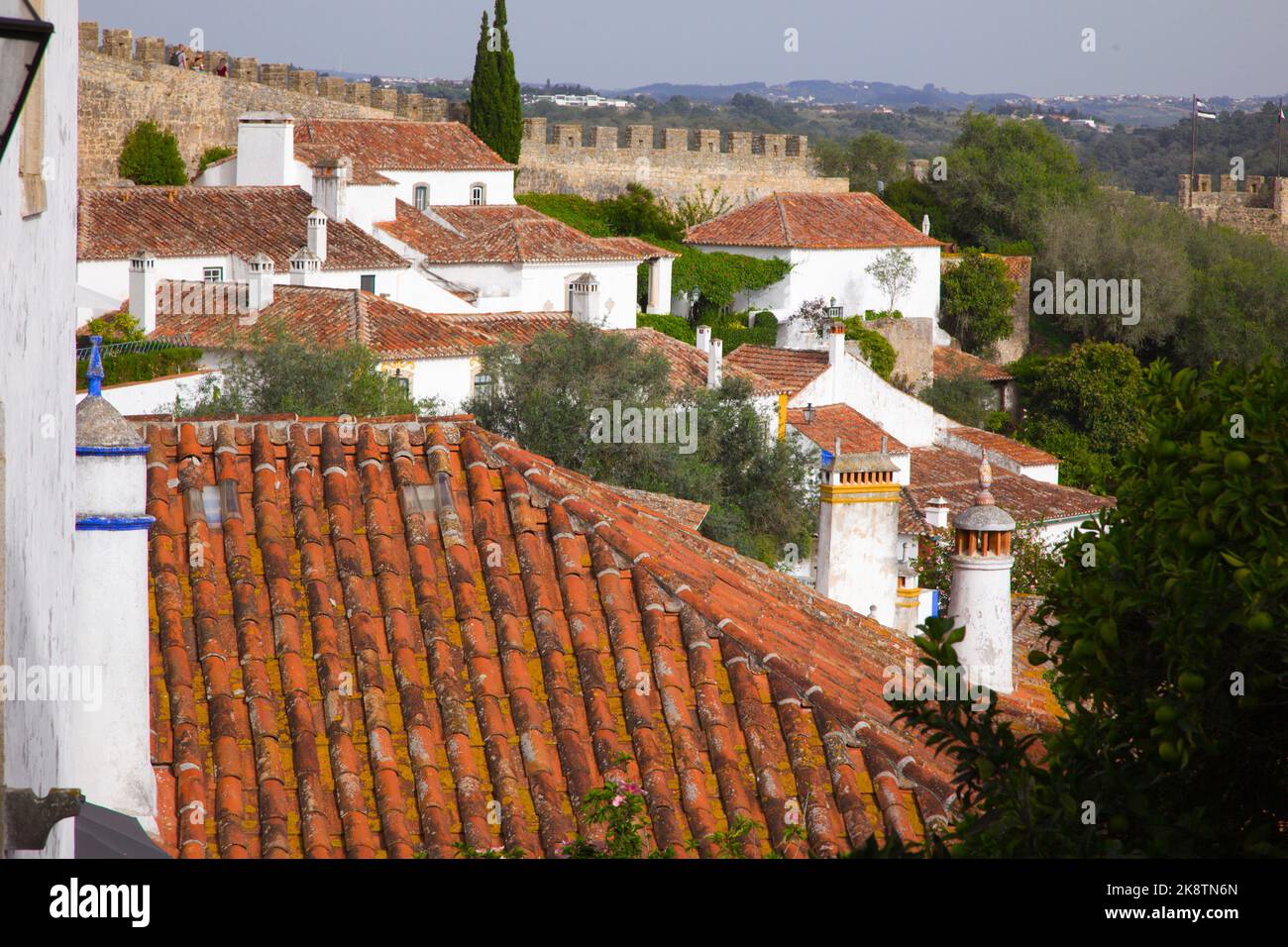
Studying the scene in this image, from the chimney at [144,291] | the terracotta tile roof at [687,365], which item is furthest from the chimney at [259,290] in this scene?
the terracotta tile roof at [687,365]

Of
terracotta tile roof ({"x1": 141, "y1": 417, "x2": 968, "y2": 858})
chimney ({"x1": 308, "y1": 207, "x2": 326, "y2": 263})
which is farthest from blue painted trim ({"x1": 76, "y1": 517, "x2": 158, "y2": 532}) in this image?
chimney ({"x1": 308, "y1": 207, "x2": 326, "y2": 263})

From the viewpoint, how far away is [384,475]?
8211 mm

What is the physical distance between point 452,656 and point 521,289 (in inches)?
1252

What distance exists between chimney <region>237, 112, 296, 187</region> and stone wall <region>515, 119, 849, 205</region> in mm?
11244

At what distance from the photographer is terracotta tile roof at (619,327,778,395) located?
3183 cm

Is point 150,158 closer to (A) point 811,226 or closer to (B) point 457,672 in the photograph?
(A) point 811,226

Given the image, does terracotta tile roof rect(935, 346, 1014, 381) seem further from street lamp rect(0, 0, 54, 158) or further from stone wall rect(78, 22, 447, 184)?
street lamp rect(0, 0, 54, 158)

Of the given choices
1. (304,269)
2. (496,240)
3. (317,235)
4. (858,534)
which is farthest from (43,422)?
(496,240)

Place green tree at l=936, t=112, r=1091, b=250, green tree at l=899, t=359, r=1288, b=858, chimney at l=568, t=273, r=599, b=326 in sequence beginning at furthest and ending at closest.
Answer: green tree at l=936, t=112, r=1091, b=250 < chimney at l=568, t=273, r=599, b=326 < green tree at l=899, t=359, r=1288, b=858

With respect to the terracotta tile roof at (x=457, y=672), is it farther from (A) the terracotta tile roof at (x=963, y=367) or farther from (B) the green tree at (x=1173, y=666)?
(A) the terracotta tile roof at (x=963, y=367)

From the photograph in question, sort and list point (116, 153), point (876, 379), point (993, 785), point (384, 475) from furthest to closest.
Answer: point (116, 153)
point (876, 379)
point (384, 475)
point (993, 785)

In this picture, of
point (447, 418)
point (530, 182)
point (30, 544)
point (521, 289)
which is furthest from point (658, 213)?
point (30, 544)

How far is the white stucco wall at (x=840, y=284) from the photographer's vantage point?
155 feet
